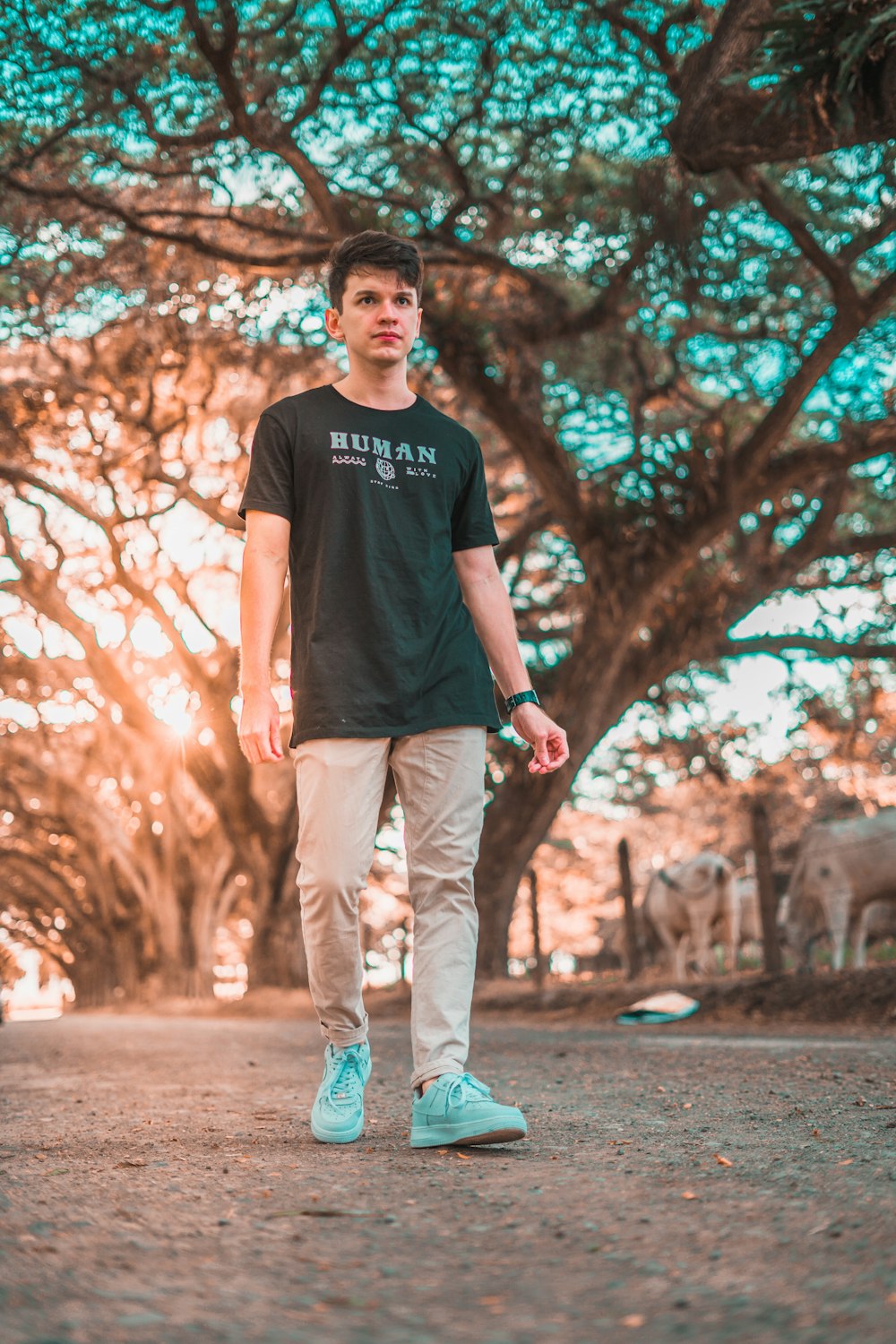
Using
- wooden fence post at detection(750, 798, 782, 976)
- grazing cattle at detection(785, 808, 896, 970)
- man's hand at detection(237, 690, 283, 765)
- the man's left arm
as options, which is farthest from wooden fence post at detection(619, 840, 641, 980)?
man's hand at detection(237, 690, 283, 765)

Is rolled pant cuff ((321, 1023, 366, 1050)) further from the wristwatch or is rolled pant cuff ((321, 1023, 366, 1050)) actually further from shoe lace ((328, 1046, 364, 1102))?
the wristwatch

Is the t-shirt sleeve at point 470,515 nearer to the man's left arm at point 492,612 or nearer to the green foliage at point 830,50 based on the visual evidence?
the man's left arm at point 492,612

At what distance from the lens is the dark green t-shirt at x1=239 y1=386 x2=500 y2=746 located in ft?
11.3

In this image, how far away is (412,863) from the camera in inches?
140

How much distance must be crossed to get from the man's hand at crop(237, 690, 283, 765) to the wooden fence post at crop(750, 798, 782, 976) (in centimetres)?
886

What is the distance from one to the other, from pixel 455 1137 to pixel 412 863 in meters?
0.73

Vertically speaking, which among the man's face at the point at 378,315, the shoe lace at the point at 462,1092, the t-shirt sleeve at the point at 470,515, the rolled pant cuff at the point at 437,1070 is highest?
the man's face at the point at 378,315

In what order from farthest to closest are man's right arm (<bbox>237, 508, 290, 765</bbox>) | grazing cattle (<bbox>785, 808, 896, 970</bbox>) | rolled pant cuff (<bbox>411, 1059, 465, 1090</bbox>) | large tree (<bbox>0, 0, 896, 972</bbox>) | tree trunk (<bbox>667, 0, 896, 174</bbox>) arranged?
grazing cattle (<bbox>785, 808, 896, 970</bbox>) → large tree (<bbox>0, 0, 896, 972</bbox>) → tree trunk (<bbox>667, 0, 896, 174</bbox>) → man's right arm (<bbox>237, 508, 290, 765</bbox>) → rolled pant cuff (<bbox>411, 1059, 465, 1090</bbox>)

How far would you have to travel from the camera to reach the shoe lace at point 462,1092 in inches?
126

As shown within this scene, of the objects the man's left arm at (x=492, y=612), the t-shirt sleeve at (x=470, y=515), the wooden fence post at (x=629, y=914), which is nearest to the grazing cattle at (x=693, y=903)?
the wooden fence post at (x=629, y=914)

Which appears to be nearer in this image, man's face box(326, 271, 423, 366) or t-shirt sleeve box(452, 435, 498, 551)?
man's face box(326, 271, 423, 366)

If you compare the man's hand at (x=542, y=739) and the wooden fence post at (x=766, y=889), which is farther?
the wooden fence post at (x=766, y=889)

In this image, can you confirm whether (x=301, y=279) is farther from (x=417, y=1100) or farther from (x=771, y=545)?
(x=417, y=1100)

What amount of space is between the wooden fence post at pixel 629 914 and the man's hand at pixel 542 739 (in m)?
11.5
